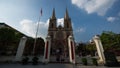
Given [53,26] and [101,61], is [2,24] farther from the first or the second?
[101,61]

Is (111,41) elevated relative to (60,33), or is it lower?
lower

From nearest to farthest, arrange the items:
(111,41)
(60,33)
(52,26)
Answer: (111,41) → (60,33) → (52,26)

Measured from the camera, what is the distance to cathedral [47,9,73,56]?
4834 centimetres

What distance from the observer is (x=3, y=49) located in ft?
82.3

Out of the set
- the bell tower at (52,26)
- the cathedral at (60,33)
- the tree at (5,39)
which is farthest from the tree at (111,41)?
the bell tower at (52,26)

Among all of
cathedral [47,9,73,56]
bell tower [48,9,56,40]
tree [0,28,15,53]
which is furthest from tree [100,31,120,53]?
bell tower [48,9,56,40]

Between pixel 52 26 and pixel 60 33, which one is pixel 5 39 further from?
pixel 52 26

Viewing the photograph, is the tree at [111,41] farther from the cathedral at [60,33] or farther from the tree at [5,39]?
the tree at [5,39]

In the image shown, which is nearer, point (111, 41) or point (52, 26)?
point (111, 41)

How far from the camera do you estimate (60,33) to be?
51.5 meters

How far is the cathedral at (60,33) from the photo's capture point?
48344 millimetres

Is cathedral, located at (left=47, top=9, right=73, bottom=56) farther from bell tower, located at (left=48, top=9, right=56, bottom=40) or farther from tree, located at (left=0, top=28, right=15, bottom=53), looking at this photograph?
tree, located at (left=0, top=28, right=15, bottom=53)

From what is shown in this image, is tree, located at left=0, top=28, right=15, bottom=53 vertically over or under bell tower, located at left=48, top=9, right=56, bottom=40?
under

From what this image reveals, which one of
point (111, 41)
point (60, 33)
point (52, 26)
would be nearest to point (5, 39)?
point (111, 41)
